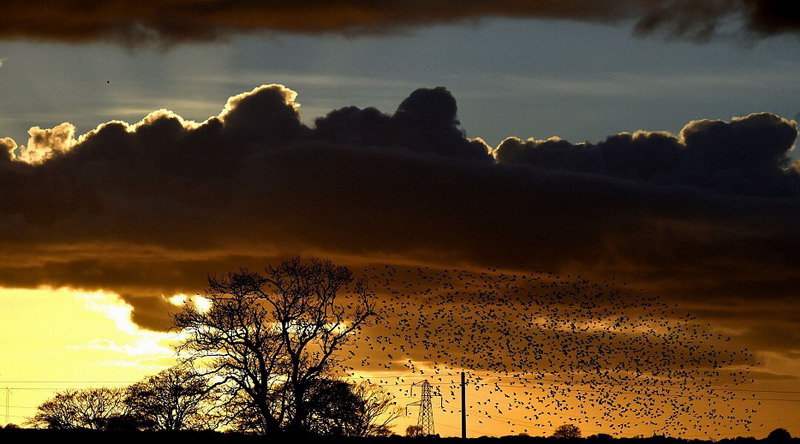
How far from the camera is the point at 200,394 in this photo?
7469 cm

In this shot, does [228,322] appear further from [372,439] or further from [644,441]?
[644,441]

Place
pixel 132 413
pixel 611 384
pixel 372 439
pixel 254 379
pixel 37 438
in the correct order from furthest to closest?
pixel 132 413, pixel 254 379, pixel 611 384, pixel 372 439, pixel 37 438

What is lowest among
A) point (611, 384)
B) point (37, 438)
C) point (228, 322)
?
point (37, 438)

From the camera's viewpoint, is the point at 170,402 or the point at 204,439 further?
the point at 170,402

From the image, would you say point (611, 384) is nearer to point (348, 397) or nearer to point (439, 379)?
point (348, 397)

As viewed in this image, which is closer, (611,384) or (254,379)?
(611,384)

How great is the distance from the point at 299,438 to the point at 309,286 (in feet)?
77.3

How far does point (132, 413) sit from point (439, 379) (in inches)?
1387

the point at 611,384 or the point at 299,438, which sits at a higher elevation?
the point at 611,384

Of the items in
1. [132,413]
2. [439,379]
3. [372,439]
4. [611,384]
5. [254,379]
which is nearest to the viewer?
[372,439]

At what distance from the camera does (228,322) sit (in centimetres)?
7419

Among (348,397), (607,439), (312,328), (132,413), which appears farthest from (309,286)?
(132,413)

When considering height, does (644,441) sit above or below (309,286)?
below

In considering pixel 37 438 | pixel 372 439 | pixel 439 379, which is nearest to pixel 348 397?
pixel 439 379
